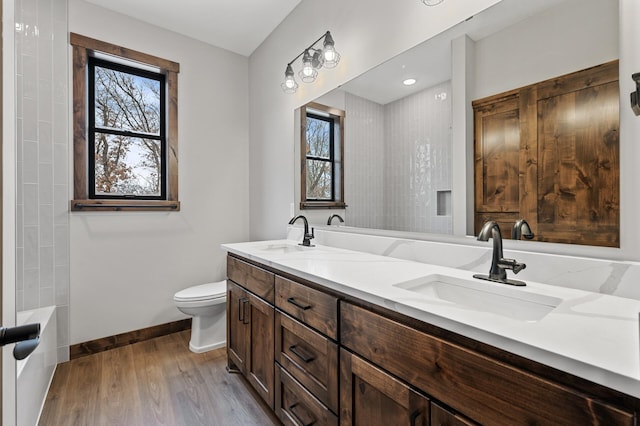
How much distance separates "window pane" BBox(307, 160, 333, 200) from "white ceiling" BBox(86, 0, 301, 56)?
129 cm

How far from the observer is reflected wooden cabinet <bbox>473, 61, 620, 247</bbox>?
938 mm

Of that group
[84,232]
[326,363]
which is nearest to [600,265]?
[326,363]

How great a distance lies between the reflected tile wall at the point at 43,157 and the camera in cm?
198

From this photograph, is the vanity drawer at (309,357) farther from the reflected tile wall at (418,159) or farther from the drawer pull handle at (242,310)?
the reflected tile wall at (418,159)

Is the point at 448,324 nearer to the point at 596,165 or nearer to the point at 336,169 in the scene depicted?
the point at 596,165

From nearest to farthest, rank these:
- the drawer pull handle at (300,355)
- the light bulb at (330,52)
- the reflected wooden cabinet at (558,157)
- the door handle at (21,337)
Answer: the door handle at (21,337) < the reflected wooden cabinet at (558,157) < the drawer pull handle at (300,355) < the light bulb at (330,52)

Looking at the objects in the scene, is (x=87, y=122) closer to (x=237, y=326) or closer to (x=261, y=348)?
(x=237, y=326)

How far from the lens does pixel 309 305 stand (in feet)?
3.94

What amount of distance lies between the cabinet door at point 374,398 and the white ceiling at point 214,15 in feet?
8.25

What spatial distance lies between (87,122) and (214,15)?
Answer: 1318mm

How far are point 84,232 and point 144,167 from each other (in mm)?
700

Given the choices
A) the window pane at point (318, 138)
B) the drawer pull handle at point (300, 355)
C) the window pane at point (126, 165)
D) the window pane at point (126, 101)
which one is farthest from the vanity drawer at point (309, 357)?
the window pane at point (126, 101)

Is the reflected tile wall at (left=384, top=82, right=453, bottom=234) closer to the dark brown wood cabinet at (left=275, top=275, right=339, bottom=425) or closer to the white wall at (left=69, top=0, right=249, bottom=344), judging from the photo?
the dark brown wood cabinet at (left=275, top=275, right=339, bottom=425)

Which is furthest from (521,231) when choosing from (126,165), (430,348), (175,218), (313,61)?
(126,165)
